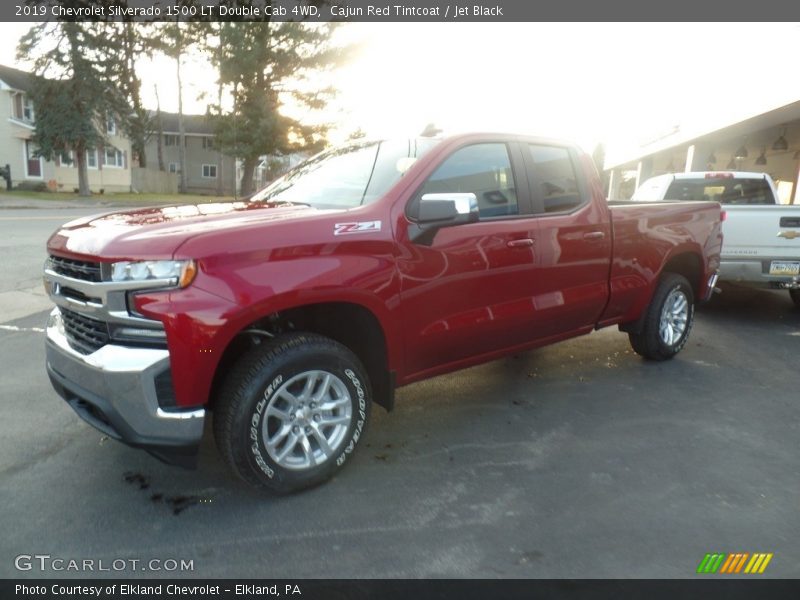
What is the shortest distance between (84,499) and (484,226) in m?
2.66

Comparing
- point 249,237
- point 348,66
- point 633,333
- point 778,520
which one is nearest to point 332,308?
point 249,237

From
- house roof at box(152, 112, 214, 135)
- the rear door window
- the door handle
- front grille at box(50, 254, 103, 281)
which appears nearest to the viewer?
front grille at box(50, 254, 103, 281)

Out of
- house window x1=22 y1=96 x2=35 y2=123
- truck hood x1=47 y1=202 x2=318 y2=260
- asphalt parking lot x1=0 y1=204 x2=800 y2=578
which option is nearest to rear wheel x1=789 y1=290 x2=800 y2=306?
asphalt parking lot x1=0 y1=204 x2=800 y2=578

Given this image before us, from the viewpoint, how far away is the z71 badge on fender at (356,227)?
312cm

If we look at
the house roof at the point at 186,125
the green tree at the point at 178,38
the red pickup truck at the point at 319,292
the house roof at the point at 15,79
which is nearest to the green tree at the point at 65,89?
the house roof at the point at 15,79

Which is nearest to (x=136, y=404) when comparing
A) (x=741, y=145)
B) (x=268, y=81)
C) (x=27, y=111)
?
(x=741, y=145)

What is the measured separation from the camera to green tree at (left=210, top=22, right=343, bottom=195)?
33.4 metres

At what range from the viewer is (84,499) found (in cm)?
310

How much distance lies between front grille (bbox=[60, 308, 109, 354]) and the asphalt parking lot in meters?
0.79

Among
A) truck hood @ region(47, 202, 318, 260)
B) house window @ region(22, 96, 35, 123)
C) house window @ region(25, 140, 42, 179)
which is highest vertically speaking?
house window @ region(22, 96, 35, 123)

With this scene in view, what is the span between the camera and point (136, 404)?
2688 millimetres

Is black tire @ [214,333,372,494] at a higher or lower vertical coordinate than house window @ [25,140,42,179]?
lower

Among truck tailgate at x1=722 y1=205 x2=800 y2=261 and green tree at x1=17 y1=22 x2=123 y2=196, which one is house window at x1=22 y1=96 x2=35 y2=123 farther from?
truck tailgate at x1=722 y1=205 x2=800 y2=261

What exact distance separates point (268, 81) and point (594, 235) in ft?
112
